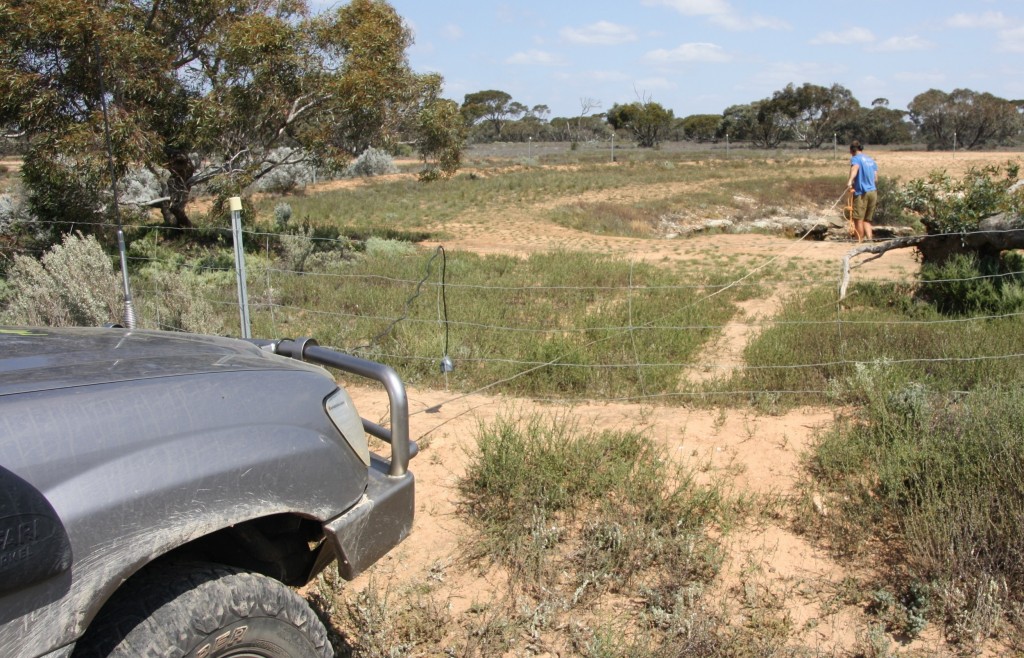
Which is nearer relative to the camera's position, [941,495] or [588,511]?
[941,495]

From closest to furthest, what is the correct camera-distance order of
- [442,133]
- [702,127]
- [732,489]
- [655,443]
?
[732,489] → [655,443] → [442,133] → [702,127]

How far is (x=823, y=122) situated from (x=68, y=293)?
66307 millimetres

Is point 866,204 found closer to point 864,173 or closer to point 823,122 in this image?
point 864,173

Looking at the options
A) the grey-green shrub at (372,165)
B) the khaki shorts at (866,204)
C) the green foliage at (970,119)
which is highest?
the green foliage at (970,119)

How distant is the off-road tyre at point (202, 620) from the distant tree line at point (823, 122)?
153ft

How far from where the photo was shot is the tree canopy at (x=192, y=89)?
39.3 ft

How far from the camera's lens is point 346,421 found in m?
2.59

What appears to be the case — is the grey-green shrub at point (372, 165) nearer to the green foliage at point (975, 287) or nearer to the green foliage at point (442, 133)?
the green foliage at point (442, 133)

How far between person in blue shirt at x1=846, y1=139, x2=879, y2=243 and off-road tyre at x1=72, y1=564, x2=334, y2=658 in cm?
1200

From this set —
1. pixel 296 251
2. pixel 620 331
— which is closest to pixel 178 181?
pixel 296 251

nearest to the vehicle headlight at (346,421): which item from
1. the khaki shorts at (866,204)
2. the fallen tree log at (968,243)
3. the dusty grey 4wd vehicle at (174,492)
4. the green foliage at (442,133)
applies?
the dusty grey 4wd vehicle at (174,492)

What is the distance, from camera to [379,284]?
433 inches

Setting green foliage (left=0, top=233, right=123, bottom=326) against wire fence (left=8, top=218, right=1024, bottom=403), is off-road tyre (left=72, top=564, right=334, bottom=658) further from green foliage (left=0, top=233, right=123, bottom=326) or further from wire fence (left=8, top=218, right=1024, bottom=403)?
green foliage (left=0, top=233, right=123, bottom=326)

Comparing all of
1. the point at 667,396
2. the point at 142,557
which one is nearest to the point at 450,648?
the point at 142,557
